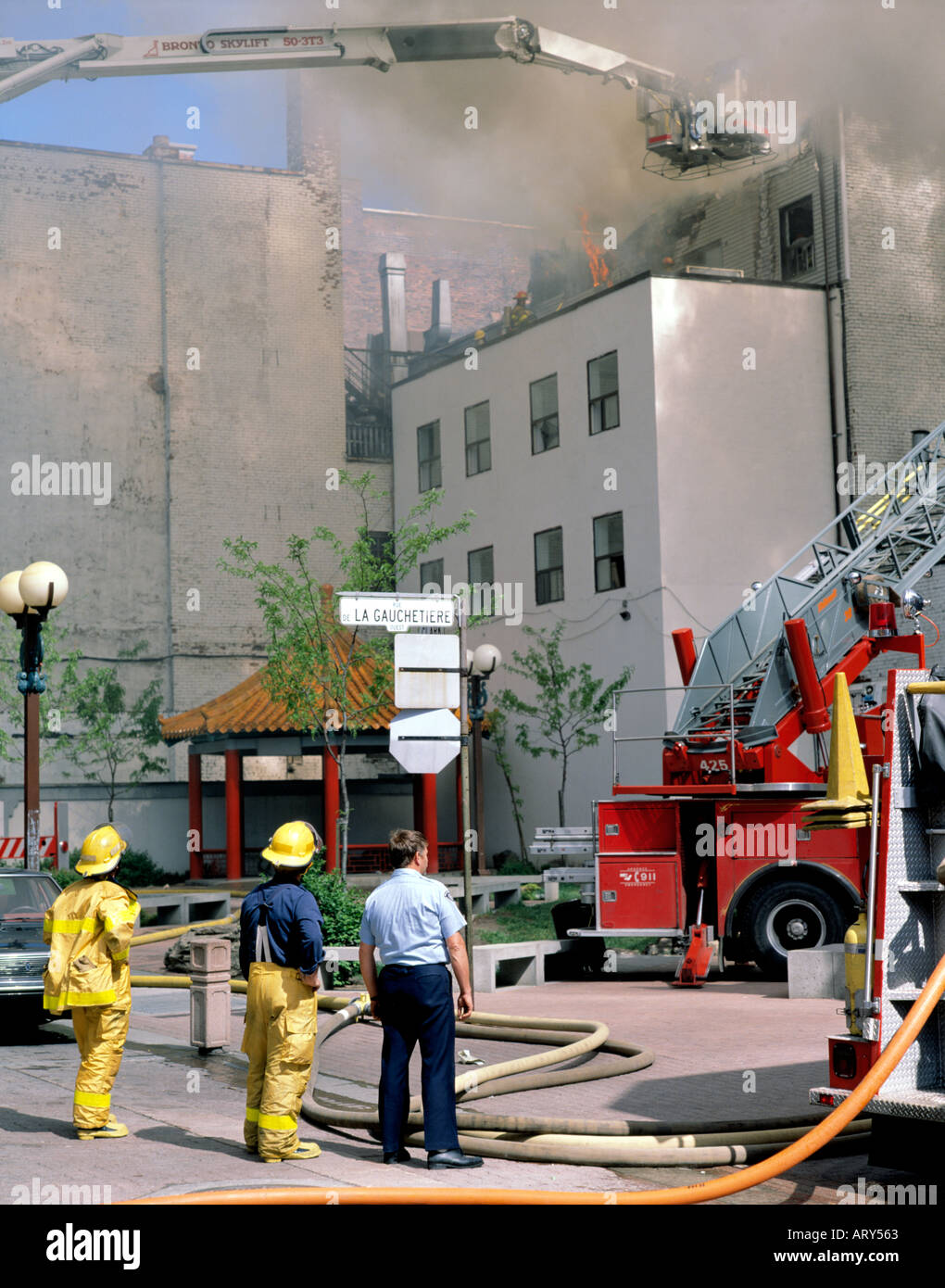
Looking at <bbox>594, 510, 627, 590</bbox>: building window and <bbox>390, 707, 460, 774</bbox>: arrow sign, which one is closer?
<bbox>390, 707, 460, 774</bbox>: arrow sign

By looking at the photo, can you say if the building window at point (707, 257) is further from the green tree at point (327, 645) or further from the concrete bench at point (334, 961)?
the concrete bench at point (334, 961)

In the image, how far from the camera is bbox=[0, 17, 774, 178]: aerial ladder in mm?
26656

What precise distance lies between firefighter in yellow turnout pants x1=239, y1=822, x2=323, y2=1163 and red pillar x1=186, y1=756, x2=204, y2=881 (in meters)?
22.5

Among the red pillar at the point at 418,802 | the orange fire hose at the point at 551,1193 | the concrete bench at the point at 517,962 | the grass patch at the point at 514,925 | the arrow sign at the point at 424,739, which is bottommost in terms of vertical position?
the grass patch at the point at 514,925

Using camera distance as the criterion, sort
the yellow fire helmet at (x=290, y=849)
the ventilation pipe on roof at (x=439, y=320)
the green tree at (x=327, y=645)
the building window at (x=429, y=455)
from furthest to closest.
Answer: the ventilation pipe on roof at (x=439, y=320)
the building window at (x=429, y=455)
the green tree at (x=327, y=645)
the yellow fire helmet at (x=290, y=849)

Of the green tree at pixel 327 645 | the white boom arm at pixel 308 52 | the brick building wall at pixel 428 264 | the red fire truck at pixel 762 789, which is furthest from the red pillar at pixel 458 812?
the brick building wall at pixel 428 264

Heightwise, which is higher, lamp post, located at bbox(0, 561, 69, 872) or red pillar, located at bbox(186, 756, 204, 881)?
lamp post, located at bbox(0, 561, 69, 872)

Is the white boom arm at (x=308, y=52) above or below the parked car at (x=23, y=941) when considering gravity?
above

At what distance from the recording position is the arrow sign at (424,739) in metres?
11.1

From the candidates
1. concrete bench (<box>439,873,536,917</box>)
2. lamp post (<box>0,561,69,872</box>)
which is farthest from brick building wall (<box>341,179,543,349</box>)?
lamp post (<box>0,561,69,872</box>)

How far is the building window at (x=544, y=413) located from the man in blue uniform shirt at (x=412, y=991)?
22549 mm

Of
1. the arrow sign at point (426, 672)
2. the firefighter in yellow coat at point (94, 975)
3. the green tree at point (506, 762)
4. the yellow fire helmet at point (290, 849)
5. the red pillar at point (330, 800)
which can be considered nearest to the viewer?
the yellow fire helmet at point (290, 849)

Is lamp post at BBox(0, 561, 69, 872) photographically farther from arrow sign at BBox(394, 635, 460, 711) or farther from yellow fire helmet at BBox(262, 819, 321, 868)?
Answer: yellow fire helmet at BBox(262, 819, 321, 868)
